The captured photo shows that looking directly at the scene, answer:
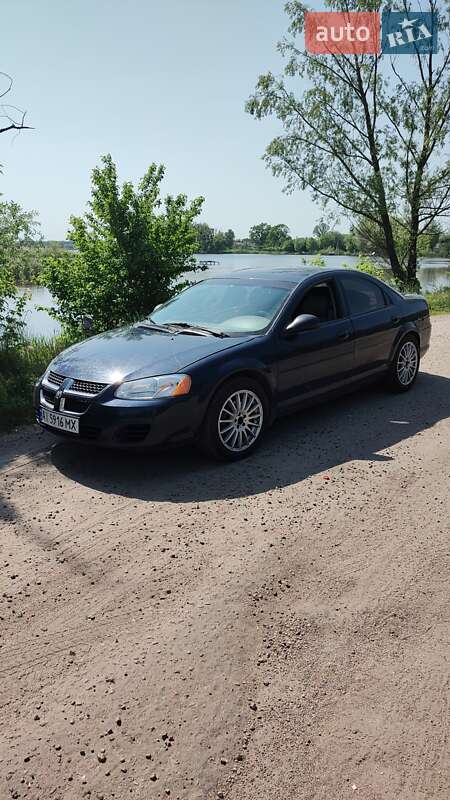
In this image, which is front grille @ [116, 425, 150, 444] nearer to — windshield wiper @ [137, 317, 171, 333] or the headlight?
the headlight

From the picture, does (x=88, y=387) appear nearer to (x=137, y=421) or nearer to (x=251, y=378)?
(x=137, y=421)

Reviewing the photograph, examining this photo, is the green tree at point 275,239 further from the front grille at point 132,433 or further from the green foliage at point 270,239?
the front grille at point 132,433

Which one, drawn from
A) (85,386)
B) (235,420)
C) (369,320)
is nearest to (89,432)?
(85,386)

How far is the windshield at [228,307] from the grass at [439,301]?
1203 centimetres

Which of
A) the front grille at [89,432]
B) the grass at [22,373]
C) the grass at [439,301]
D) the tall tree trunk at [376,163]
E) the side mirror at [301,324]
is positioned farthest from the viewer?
the tall tree trunk at [376,163]

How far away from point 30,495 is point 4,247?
478cm

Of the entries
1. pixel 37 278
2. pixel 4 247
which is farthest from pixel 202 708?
pixel 37 278

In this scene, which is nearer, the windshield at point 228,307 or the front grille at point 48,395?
the front grille at point 48,395

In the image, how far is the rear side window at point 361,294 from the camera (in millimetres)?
6812

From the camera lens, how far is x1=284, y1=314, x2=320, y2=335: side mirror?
229 inches

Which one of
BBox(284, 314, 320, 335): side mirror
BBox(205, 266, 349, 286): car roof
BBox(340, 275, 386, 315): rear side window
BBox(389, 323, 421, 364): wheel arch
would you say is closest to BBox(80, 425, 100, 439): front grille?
BBox(284, 314, 320, 335): side mirror

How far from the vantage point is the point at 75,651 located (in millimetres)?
2869

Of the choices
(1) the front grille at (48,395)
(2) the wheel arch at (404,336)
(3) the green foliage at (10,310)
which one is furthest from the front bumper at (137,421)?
(3) the green foliage at (10,310)

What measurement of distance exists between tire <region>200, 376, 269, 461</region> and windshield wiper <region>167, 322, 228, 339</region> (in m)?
0.55
